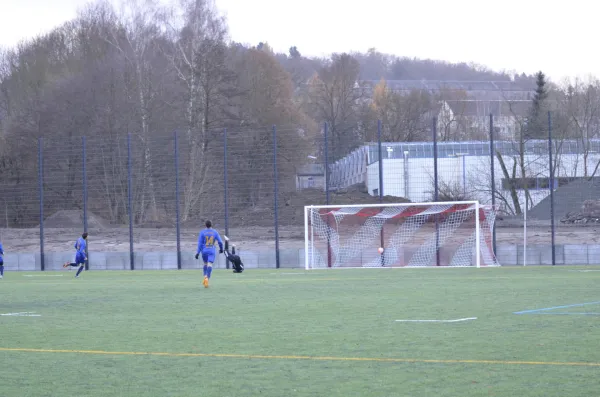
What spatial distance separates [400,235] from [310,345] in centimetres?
2504

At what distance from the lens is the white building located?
35.8 metres

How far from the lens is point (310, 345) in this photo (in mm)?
10508

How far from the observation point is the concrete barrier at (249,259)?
33.7 m

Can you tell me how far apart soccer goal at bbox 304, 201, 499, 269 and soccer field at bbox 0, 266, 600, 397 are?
599 inches

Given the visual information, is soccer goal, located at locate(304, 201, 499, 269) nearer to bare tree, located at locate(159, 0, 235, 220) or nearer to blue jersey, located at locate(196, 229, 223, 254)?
blue jersey, located at locate(196, 229, 223, 254)

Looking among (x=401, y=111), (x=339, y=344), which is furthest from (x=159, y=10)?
(x=339, y=344)

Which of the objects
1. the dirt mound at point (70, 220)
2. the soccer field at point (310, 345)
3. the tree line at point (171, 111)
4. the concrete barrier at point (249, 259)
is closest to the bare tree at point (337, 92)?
the tree line at point (171, 111)

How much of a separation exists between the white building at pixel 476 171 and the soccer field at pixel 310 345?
55.6 ft

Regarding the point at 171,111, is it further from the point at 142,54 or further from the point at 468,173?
the point at 468,173

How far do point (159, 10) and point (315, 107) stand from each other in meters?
27.2

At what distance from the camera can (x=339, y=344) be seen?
10477mm

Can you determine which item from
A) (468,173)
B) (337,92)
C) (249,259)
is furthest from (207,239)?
(337,92)

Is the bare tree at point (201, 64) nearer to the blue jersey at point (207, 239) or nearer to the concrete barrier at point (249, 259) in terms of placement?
the concrete barrier at point (249, 259)

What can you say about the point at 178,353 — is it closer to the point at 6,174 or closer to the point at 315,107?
the point at 6,174
